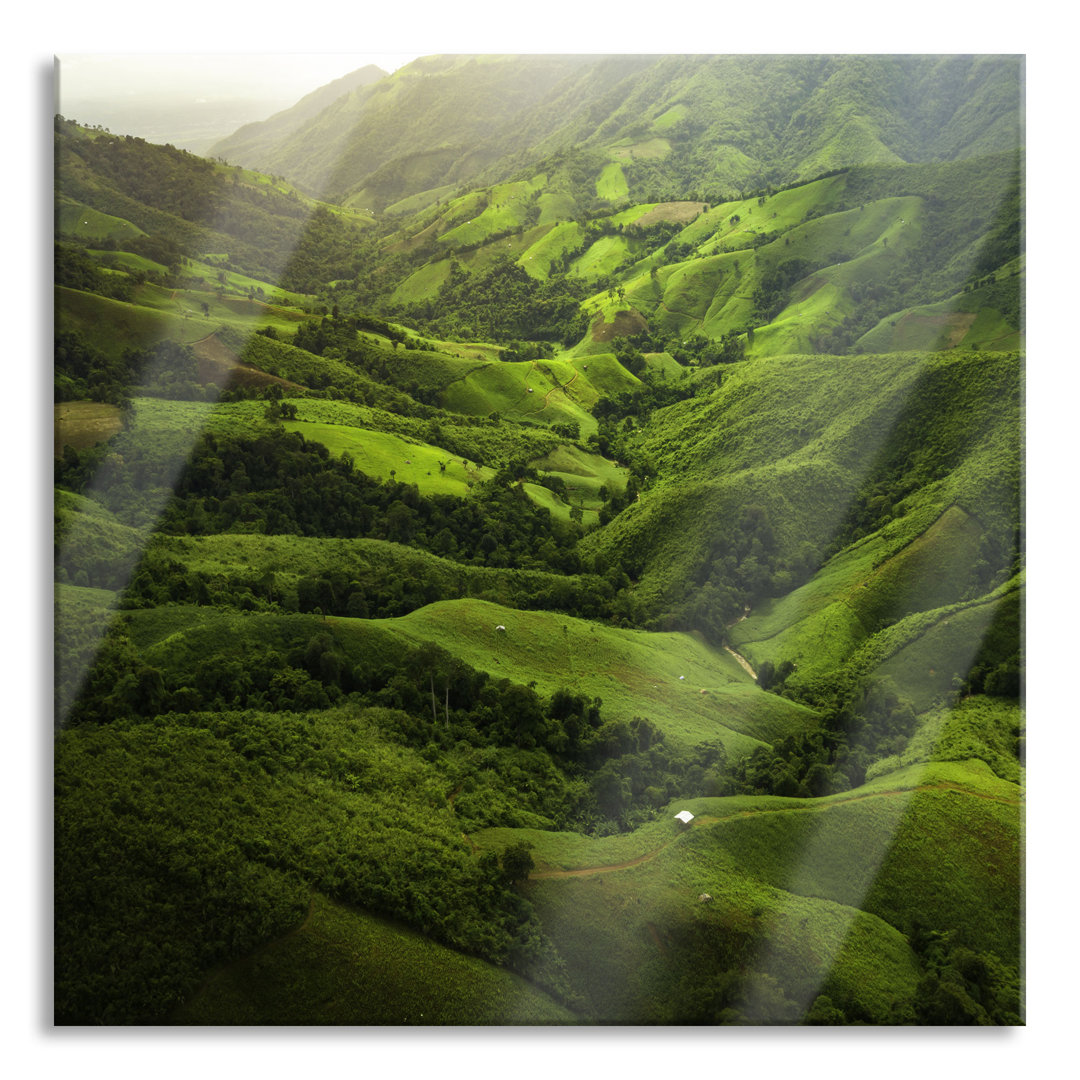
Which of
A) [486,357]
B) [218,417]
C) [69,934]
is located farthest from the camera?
[486,357]

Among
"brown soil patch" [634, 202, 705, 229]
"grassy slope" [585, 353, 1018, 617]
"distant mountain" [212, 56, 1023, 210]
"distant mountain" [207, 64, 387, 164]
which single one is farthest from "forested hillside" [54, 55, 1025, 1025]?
"brown soil patch" [634, 202, 705, 229]

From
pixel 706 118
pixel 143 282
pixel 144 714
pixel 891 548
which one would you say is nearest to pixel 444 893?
pixel 144 714

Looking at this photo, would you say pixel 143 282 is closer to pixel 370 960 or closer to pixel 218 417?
pixel 218 417

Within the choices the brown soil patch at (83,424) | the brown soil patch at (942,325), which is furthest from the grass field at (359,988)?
the brown soil patch at (942,325)

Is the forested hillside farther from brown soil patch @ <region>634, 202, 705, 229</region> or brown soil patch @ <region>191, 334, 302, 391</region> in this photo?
brown soil patch @ <region>634, 202, 705, 229</region>

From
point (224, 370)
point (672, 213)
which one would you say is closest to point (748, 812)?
point (224, 370)

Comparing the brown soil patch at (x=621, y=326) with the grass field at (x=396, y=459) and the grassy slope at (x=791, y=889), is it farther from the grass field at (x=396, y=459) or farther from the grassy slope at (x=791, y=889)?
the grassy slope at (x=791, y=889)
